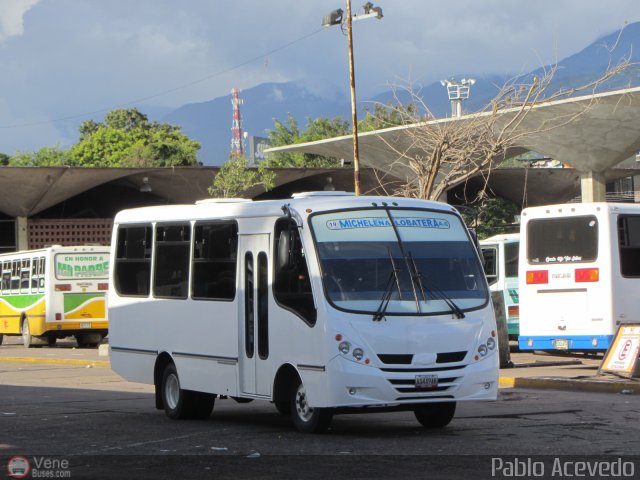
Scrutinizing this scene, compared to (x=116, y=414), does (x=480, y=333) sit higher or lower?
higher

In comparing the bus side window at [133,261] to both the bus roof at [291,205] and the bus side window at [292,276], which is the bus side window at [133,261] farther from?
the bus side window at [292,276]

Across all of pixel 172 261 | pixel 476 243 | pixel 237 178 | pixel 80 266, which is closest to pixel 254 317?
pixel 172 261

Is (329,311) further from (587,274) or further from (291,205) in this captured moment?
(587,274)

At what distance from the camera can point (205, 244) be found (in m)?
14.7

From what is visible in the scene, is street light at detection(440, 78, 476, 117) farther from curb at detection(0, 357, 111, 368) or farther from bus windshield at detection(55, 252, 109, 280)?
curb at detection(0, 357, 111, 368)

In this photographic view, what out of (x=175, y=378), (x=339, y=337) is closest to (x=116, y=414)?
(x=175, y=378)

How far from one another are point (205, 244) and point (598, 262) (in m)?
9.84

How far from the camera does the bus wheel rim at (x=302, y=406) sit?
1252 centimetres

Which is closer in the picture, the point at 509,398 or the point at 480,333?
the point at 480,333

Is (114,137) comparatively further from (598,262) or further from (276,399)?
(276,399)

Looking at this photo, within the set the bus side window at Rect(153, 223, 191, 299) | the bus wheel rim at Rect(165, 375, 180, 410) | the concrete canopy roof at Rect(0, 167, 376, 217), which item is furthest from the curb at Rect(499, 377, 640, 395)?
the concrete canopy roof at Rect(0, 167, 376, 217)

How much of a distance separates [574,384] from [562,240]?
18.5 feet

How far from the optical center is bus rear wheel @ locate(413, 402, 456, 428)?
42.5 feet

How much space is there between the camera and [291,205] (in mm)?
13047
